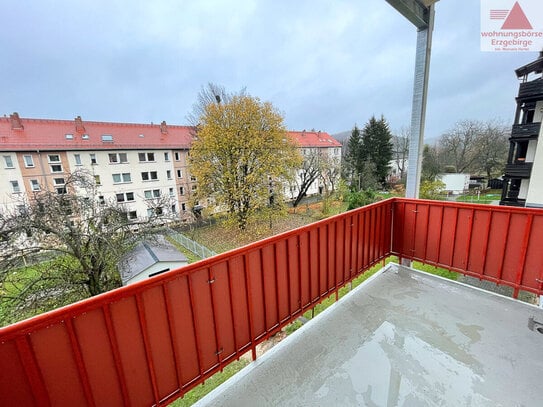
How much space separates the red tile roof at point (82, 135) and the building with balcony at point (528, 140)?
11.3 metres

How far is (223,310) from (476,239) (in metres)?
2.89

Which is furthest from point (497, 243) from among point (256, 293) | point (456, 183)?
point (456, 183)

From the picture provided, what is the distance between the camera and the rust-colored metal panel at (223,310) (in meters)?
1.59

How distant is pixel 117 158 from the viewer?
16031 mm

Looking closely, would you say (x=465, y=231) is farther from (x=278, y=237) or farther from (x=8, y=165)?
(x=8, y=165)

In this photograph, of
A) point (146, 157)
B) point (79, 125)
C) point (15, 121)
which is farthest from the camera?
point (146, 157)

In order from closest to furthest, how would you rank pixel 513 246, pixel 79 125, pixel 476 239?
1. pixel 513 246
2. pixel 476 239
3. pixel 79 125

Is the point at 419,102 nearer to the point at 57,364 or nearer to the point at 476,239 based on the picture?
the point at 476,239

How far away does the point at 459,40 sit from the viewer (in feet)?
12.7

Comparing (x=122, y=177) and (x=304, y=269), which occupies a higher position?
(x=122, y=177)

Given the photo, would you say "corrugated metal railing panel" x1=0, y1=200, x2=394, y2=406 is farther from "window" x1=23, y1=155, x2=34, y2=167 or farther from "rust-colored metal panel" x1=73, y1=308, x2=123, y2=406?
"window" x1=23, y1=155, x2=34, y2=167

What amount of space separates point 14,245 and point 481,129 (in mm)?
12741

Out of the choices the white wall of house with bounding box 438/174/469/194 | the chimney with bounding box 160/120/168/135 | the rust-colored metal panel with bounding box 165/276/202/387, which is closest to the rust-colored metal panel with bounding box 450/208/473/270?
the rust-colored metal panel with bounding box 165/276/202/387

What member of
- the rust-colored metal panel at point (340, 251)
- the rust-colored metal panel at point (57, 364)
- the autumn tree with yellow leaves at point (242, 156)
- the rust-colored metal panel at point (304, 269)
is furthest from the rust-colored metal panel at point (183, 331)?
the autumn tree with yellow leaves at point (242, 156)
